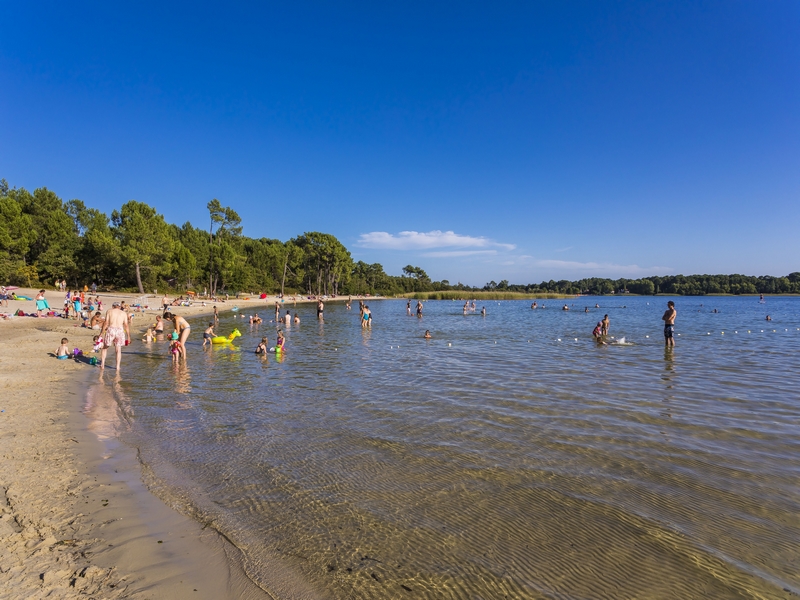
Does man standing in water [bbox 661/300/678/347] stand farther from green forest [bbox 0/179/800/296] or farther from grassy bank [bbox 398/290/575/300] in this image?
grassy bank [bbox 398/290/575/300]

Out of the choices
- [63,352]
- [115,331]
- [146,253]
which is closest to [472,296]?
[146,253]

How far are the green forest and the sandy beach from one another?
4972 cm

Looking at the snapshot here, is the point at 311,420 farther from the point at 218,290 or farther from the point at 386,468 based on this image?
the point at 218,290

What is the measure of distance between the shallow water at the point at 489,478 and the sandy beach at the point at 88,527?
31 centimetres

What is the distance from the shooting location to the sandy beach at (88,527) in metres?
3.42

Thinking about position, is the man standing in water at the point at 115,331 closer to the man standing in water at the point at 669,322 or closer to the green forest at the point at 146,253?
the man standing in water at the point at 669,322

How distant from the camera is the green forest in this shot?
4873cm

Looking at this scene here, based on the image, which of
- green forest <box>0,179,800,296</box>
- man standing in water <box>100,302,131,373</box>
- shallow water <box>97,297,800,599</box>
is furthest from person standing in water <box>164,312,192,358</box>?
green forest <box>0,179,800,296</box>

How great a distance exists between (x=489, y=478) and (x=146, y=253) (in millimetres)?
61017

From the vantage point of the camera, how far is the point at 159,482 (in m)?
5.51

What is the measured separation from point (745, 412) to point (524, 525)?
7.70 m

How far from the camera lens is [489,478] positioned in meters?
5.89

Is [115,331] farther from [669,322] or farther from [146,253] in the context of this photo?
[146,253]

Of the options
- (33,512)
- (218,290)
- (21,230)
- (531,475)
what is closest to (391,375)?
(531,475)
